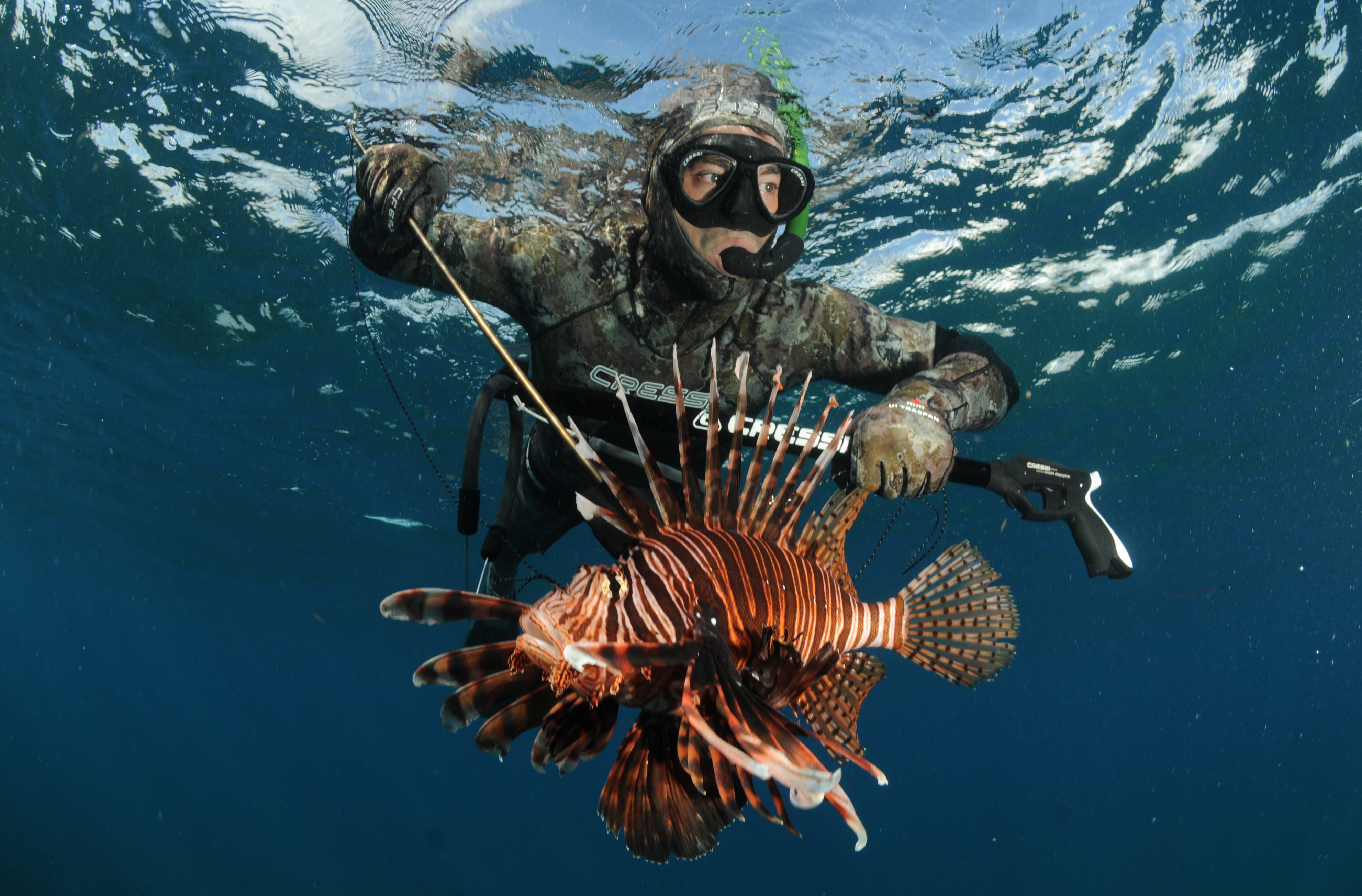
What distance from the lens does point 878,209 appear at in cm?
759

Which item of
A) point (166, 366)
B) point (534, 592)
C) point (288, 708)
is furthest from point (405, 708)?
point (166, 366)

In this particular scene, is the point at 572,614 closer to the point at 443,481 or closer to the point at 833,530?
the point at 833,530

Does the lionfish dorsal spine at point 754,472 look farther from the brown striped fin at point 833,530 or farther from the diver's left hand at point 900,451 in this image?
the diver's left hand at point 900,451

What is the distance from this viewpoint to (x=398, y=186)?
9.50 ft

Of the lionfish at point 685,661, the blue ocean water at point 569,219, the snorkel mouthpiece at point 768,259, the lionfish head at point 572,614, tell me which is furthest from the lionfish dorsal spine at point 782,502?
the blue ocean water at point 569,219

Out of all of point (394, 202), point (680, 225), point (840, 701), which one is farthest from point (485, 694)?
point (680, 225)

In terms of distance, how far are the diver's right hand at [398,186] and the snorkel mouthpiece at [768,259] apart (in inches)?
57.2

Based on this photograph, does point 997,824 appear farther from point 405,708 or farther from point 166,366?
point 166,366

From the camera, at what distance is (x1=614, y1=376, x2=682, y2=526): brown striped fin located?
1.52 m

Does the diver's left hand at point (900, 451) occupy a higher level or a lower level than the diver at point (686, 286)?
lower

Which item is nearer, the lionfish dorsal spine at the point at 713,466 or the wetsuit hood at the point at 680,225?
the lionfish dorsal spine at the point at 713,466

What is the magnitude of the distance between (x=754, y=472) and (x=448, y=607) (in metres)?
0.83

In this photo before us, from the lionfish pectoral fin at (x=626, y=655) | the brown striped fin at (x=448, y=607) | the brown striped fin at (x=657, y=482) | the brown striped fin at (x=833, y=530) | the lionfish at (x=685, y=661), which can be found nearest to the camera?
the lionfish pectoral fin at (x=626, y=655)

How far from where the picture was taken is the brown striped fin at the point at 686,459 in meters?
1.57
